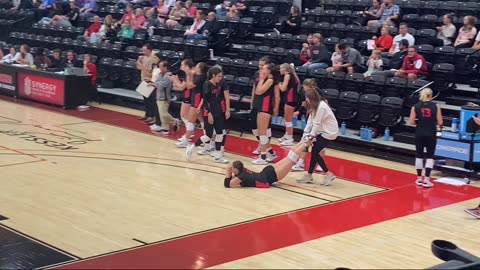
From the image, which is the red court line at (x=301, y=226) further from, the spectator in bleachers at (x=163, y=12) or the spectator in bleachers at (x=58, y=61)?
the spectator in bleachers at (x=163, y=12)

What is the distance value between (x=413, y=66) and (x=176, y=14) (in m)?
9.38

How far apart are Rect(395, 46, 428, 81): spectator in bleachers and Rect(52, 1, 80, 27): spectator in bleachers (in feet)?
44.0

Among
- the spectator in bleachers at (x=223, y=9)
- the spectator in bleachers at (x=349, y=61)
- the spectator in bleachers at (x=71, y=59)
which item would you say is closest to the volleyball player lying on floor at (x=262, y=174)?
the spectator in bleachers at (x=349, y=61)

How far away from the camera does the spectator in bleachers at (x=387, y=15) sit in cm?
1744

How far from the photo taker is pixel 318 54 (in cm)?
1664

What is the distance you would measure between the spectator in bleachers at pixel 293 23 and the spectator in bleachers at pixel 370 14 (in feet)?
5.42

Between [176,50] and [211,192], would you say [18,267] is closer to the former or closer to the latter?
[211,192]

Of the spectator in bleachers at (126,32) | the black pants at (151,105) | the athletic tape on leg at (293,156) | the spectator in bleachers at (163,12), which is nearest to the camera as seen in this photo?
the athletic tape on leg at (293,156)

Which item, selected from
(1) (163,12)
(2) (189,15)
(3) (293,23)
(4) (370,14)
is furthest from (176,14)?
(4) (370,14)

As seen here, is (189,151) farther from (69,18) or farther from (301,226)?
(69,18)

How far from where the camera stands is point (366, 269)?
741 centimetres

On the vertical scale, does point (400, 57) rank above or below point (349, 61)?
above

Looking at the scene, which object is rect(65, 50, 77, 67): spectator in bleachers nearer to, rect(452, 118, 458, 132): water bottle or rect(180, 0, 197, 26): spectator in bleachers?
rect(180, 0, 197, 26): spectator in bleachers

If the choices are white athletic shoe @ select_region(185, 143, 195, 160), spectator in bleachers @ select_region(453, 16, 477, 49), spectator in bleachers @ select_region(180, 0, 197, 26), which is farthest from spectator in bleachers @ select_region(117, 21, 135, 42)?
spectator in bleachers @ select_region(453, 16, 477, 49)
